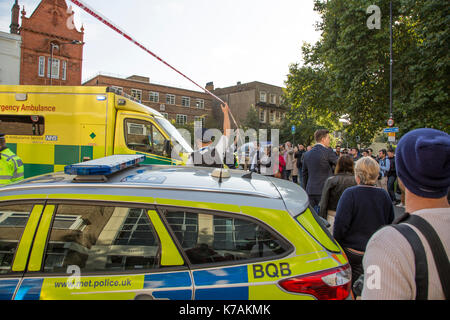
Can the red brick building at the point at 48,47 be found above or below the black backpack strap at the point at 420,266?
above

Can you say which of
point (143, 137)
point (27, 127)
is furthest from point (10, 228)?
point (27, 127)

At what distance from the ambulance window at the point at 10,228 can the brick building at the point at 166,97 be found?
40118 millimetres

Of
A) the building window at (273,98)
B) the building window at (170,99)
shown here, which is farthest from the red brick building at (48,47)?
the building window at (273,98)

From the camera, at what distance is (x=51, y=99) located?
7.60 m

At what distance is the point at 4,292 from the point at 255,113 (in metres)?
43.7

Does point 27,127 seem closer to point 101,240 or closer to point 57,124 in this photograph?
point 57,124

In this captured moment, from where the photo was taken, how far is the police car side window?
1.89m

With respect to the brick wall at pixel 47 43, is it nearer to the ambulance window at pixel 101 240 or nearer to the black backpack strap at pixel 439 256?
the ambulance window at pixel 101 240

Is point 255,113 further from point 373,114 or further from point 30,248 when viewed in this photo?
point 30,248

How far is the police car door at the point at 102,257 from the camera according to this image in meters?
1.80

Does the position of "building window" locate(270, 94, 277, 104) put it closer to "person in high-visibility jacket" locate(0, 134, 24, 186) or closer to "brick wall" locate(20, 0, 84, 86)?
"brick wall" locate(20, 0, 84, 86)

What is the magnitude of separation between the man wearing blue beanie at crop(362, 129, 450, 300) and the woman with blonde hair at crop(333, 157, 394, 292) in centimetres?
206

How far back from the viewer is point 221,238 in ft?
Result: 6.33
